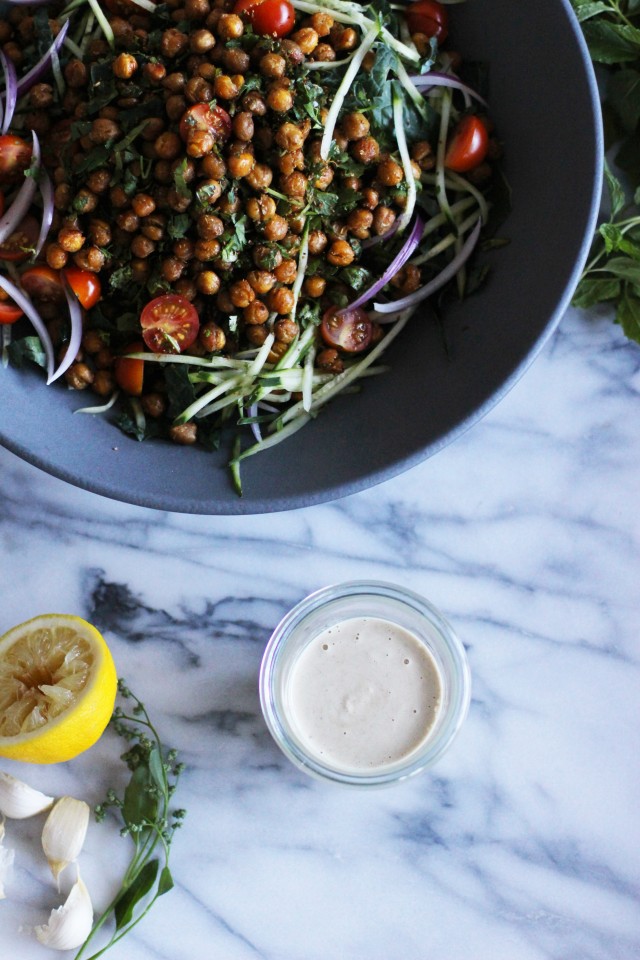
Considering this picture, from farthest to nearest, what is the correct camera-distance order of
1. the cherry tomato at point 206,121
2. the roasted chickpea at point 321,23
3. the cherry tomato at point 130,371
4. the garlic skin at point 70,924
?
1. the garlic skin at point 70,924
2. the cherry tomato at point 130,371
3. the roasted chickpea at point 321,23
4. the cherry tomato at point 206,121

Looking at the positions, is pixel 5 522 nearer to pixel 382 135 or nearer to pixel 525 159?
pixel 382 135

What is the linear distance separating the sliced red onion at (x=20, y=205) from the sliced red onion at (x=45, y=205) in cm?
2

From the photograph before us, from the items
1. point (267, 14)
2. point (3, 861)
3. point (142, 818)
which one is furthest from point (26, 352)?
point (3, 861)

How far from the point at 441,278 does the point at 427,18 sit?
540 millimetres

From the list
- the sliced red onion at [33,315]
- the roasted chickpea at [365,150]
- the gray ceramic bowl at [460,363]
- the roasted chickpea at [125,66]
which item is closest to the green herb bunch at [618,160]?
the gray ceramic bowl at [460,363]

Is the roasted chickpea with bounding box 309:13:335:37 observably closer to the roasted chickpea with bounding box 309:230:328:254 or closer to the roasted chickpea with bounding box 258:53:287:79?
the roasted chickpea with bounding box 258:53:287:79

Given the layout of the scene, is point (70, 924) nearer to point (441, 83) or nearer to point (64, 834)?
point (64, 834)

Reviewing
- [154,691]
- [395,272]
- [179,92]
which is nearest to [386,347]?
[395,272]

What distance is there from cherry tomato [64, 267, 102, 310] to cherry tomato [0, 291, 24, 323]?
0.49ft

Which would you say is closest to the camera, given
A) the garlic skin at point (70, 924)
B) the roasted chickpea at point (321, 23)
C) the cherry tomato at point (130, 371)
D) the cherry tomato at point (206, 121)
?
the cherry tomato at point (206, 121)

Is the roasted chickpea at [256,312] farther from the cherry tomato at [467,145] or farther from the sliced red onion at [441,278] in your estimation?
the cherry tomato at [467,145]

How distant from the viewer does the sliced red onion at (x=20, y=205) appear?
1.99 meters

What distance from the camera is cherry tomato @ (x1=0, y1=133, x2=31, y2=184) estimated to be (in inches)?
77.5

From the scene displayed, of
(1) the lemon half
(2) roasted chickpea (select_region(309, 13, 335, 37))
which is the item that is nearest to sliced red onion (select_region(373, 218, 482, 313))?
(2) roasted chickpea (select_region(309, 13, 335, 37))
